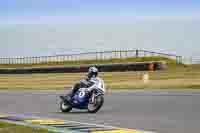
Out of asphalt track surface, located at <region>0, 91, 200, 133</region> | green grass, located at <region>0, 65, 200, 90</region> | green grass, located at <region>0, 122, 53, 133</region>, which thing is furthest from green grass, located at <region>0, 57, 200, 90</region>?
green grass, located at <region>0, 122, 53, 133</region>

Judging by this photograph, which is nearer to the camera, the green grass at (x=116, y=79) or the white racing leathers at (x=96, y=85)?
the white racing leathers at (x=96, y=85)

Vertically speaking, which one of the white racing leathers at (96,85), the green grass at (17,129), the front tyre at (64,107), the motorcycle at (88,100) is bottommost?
the green grass at (17,129)

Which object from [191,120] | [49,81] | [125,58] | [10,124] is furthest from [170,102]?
[125,58]

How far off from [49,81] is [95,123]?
102 ft

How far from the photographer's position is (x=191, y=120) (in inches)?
566

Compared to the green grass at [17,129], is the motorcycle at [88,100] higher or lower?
higher

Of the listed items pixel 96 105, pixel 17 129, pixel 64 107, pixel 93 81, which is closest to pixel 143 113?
pixel 96 105

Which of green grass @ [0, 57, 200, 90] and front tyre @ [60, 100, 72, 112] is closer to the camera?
front tyre @ [60, 100, 72, 112]

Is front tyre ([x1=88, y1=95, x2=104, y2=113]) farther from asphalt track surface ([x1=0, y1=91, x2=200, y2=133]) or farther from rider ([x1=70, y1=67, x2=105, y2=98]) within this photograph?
rider ([x1=70, y1=67, x2=105, y2=98])

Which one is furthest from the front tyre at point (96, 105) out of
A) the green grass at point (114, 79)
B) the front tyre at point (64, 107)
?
the green grass at point (114, 79)

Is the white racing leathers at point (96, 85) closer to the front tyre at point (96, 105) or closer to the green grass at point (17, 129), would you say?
the front tyre at point (96, 105)

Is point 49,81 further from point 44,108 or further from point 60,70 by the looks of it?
point 44,108

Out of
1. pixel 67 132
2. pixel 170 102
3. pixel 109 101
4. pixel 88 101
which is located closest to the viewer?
pixel 67 132

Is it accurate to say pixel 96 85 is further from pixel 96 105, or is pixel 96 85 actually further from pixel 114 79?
pixel 114 79
